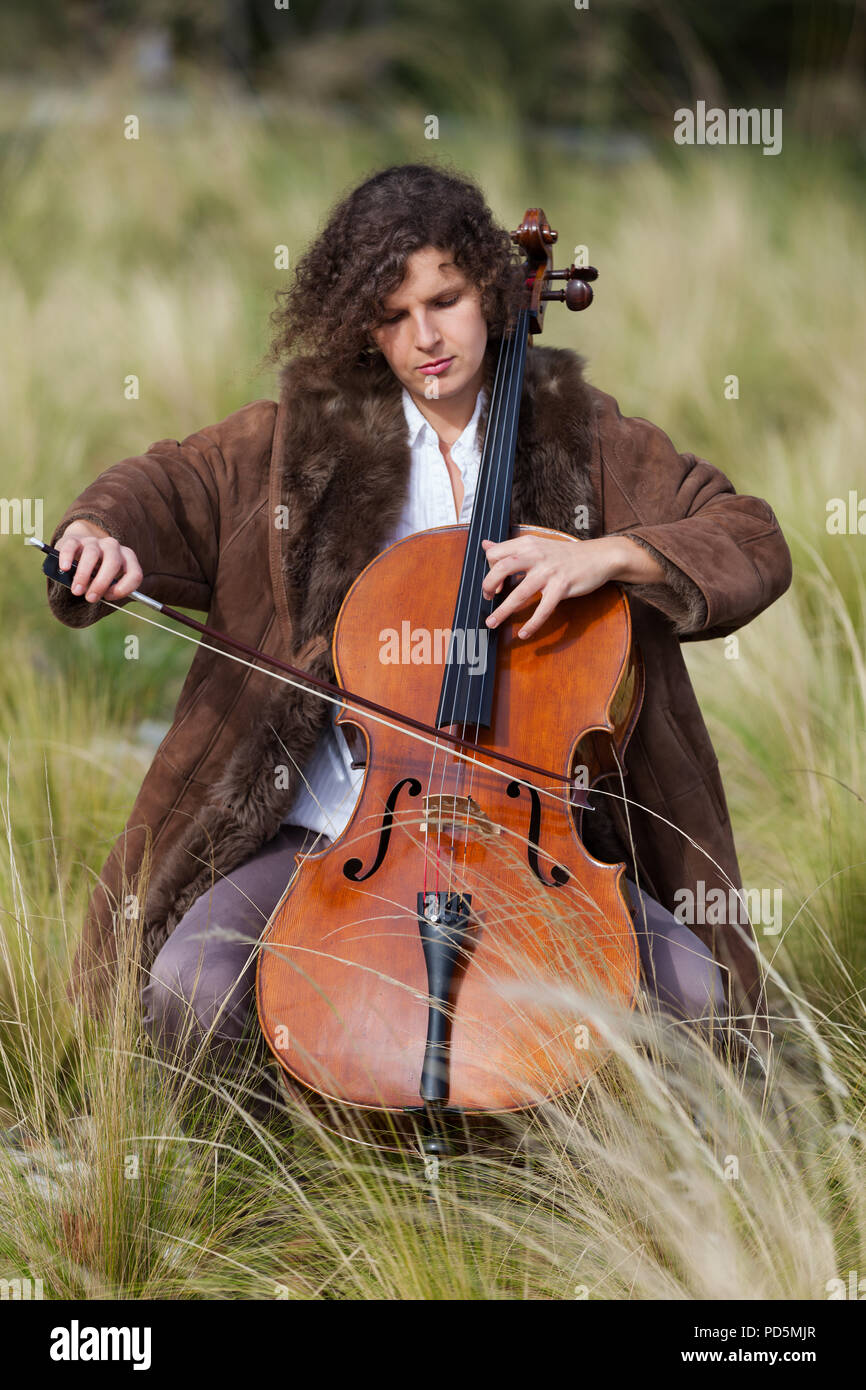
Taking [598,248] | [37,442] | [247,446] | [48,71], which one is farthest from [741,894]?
[48,71]

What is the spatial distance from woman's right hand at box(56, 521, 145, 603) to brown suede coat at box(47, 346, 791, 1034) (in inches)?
8.3

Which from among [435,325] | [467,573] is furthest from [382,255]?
[467,573]

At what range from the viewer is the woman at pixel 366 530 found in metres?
2.12

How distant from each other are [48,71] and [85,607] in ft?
21.8

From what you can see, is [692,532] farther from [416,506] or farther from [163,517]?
[163,517]

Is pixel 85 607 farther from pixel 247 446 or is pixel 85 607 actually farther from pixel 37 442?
pixel 37 442

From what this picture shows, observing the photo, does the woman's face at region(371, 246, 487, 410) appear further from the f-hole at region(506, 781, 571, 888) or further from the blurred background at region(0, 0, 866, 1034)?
the blurred background at region(0, 0, 866, 1034)

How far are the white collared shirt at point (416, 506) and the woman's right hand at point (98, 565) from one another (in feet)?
1.47

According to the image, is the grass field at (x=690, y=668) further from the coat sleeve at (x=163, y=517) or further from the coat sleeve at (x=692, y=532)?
the coat sleeve at (x=692, y=532)

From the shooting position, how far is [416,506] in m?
2.26

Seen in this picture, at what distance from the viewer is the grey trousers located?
75.9 inches

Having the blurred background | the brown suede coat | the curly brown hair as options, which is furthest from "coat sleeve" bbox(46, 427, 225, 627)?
the blurred background

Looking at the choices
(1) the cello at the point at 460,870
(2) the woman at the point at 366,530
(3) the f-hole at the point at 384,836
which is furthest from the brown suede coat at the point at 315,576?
(3) the f-hole at the point at 384,836

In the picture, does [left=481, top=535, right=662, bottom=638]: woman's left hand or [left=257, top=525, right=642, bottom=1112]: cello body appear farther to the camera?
[left=481, top=535, right=662, bottom=638]: woman's left hand
